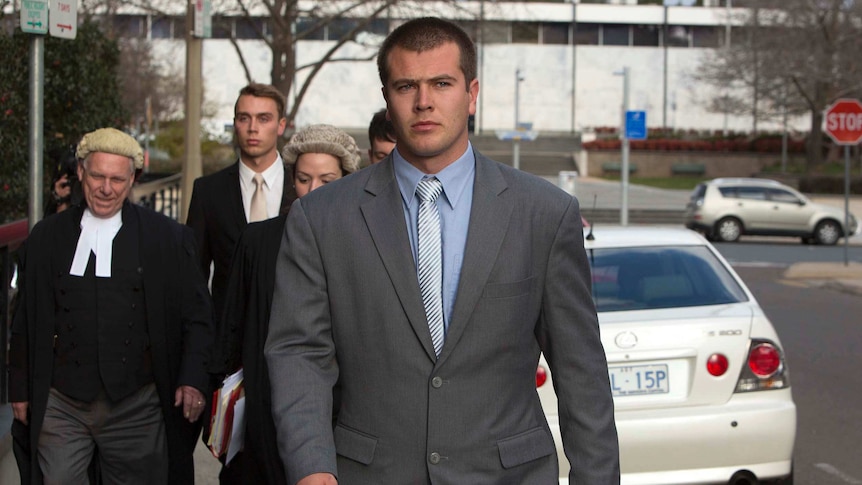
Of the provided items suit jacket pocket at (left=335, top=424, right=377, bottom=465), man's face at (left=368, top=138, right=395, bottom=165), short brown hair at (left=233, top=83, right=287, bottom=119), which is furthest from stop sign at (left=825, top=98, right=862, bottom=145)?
suit jacket pocket at (left=335, top=424, right=377, bottom=465)

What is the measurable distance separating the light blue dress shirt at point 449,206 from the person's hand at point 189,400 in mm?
1959

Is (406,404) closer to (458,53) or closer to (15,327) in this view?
(458,53)

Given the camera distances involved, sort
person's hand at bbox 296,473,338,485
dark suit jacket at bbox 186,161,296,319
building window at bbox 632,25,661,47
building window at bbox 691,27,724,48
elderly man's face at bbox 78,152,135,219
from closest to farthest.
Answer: person's hand at bbox 296,473,338,485 → elderly man's face at bbox 78,152,135,219 → dark suit jacket at bbox 186,161,296,319 → building window at bbox 691,27,724,48 → building window at bbox 632,25,661,47

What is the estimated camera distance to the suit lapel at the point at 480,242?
9.38 ft

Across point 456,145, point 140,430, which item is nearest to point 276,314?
point 456,145

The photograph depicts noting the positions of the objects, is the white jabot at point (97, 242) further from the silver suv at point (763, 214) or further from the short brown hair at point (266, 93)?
the silver suv at point (763, 214)

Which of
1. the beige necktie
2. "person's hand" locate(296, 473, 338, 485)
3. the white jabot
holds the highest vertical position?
the beige necktie

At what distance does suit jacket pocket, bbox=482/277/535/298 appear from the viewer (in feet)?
9.48

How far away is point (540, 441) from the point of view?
2.96 meters

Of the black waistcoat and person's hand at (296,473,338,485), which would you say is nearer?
person's hand at (296,473,338,485)

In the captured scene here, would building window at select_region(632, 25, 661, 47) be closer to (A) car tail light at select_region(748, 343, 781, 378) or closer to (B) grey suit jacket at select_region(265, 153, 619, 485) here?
(A) car tail light at select_region(748, 343, 781, 378)

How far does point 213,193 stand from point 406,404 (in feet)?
9.96

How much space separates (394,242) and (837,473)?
18.0 feet

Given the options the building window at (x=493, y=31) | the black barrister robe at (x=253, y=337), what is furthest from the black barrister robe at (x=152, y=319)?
the building window at (x=493, y=31)
